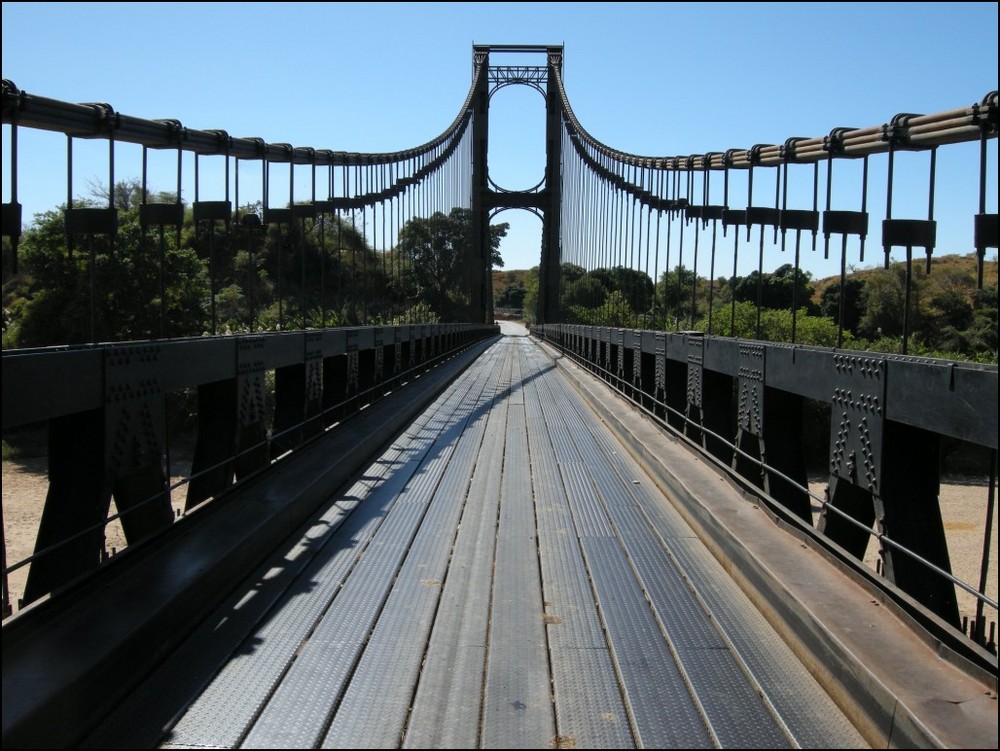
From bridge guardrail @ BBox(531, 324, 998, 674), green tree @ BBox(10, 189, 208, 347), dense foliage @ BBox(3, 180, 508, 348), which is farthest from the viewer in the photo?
green tree @ BBox(10, 189, 208, 347)

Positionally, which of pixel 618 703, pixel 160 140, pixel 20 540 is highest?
pixel 160 140

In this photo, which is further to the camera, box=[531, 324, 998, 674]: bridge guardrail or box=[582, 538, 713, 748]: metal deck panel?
box=[531, 324, 998, 674]: bridge guardrail

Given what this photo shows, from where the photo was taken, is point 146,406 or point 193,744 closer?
point 193,744

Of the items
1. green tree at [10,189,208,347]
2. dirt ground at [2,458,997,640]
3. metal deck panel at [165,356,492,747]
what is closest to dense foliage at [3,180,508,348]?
green tree at [10,189,208,347]

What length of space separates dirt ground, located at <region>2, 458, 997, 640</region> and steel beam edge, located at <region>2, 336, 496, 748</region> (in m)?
13.9

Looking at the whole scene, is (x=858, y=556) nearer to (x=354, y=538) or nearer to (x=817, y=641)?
(x=817, y=641)

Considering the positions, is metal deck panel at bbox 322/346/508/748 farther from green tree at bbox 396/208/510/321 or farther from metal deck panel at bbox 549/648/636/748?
green tree at bbox 396/208/510/321

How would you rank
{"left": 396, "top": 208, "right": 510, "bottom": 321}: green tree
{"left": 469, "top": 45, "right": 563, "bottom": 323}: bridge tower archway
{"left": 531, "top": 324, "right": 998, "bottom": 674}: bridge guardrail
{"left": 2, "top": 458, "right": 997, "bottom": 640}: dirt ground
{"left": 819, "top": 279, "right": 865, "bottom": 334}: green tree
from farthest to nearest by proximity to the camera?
{"left": 469, "top": 45, "right": 563, "bottom": 323}: bridge tower archway < {"left": 396, "top": 208, "right": 510, "bottom": 321}: green tree < {"left": 819, "top": 279, "right": 865, "bottom": 334}: green tree < {"left": 2, "top": 458, "right": 997, "bottom": 640}: dirt ground < {"left": 531, "top": 324, "right": 998, "bottom": 674}: bridge guardrail

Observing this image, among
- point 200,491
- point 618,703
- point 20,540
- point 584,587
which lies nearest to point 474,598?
point 584,587

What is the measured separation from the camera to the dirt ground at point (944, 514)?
20.2 m

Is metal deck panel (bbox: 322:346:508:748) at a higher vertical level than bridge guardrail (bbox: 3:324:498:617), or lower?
lower

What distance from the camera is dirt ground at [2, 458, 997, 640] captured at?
20250 mm

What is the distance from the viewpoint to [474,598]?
145 inches

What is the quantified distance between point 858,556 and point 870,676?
1578mm
